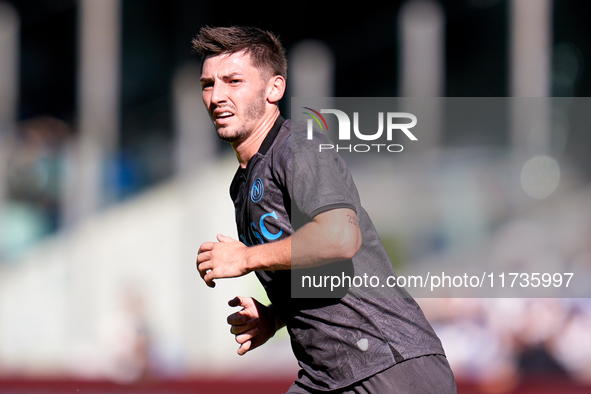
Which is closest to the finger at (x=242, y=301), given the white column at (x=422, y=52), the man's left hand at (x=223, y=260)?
the man's left hand at (x=223, y=260)

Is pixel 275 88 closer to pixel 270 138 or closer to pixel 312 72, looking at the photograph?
pixel 270 138

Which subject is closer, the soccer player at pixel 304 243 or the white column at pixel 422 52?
the soccer player at pixel 304 243

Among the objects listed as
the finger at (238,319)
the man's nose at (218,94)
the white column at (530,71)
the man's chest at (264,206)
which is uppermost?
the white column at (530,71)

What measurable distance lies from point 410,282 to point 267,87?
17.0 ft

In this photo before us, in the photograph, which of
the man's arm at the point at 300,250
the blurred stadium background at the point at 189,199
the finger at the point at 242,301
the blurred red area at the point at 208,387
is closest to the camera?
the man's arm at the point at 300,250

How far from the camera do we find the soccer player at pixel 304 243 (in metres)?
1.79

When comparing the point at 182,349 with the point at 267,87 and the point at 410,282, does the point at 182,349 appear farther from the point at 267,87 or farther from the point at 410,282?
the point at 267,87

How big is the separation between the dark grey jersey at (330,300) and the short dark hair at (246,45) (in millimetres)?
342

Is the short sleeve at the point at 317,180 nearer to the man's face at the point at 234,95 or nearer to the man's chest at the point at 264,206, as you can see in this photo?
the man's chest at the point at 264,206

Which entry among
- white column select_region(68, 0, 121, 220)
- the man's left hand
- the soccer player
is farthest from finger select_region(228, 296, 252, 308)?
white column select_region(68, 0, 121, 220)

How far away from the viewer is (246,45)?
88.4 inches

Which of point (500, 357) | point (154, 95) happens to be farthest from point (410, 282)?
point (154, 95)

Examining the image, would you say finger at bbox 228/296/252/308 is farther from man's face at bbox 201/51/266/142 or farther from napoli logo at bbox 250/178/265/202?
man's face at bbox 201/51/266/142

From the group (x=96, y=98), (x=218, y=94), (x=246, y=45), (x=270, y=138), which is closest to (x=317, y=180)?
(x=270, y=138)
